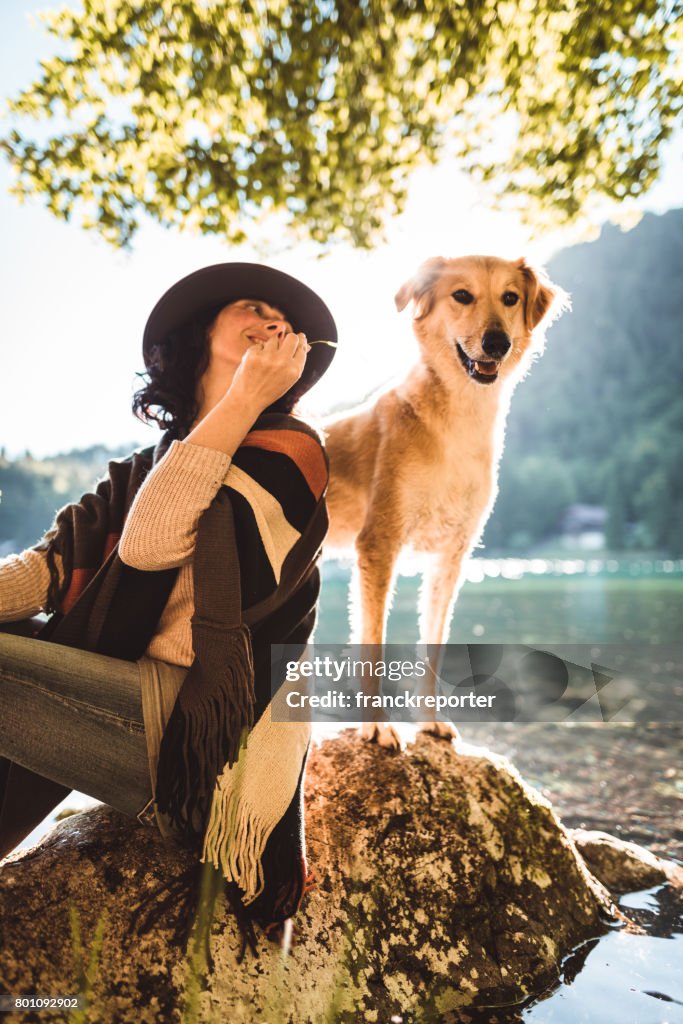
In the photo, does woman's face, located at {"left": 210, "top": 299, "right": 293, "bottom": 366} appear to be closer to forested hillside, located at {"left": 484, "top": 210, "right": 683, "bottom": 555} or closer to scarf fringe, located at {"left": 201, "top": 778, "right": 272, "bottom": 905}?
scarf fringe, located at {"left": 201, "top": 778, "right": 272, "bottom": 905}

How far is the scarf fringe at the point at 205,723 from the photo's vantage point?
2.05 meters

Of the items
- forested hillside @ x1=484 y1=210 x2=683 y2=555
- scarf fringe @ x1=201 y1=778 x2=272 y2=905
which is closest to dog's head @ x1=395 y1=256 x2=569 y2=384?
scarf fringe @ x1=201 y1=778 x2=272 y2=905

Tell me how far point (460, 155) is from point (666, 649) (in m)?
9.78

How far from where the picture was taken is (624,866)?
3.78 meters

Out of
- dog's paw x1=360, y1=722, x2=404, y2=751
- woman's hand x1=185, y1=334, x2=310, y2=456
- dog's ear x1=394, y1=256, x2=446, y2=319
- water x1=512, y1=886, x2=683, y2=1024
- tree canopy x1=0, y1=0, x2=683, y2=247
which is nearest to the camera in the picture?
woman's hand x1=185, y1=334, x2=310, y2=456

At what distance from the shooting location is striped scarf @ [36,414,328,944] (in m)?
2.07

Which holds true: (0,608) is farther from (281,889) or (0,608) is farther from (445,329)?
(445,329)

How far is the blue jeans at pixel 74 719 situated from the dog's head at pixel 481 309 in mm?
2241

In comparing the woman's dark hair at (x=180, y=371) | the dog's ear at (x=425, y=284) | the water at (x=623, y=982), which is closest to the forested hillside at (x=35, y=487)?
the woman's dark hair at (x=180, y=371)

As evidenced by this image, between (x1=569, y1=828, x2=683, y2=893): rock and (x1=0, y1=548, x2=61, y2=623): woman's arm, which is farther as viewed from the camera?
(x1=569, y1=828, x2=683, y2=893): rock

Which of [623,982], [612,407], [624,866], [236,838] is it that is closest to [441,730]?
[623,982]

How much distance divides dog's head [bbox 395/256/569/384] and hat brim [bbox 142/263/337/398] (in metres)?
0.84

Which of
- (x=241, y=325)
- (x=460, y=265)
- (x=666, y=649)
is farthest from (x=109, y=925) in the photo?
(x=666, y=649)

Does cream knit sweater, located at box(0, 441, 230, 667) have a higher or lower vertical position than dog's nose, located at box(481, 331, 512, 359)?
lower
